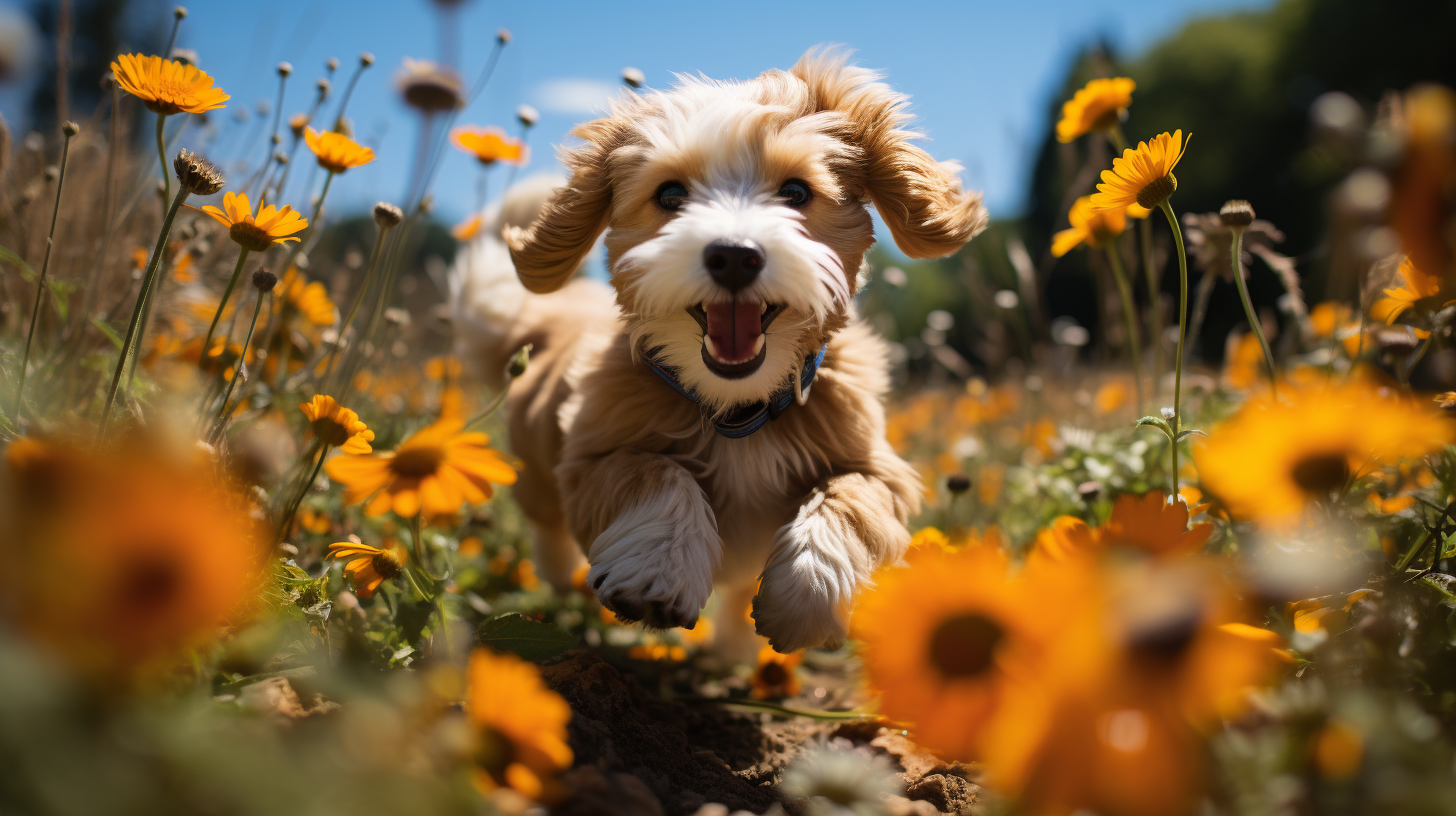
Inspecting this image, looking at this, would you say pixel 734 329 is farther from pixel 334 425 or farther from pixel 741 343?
pixel 334 425

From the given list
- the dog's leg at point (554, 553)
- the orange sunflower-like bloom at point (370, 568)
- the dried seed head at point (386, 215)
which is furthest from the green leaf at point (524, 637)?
the dog's leg at point (554, 553)

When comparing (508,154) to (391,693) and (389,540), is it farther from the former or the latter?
(391,693)

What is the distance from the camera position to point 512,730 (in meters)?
0.88

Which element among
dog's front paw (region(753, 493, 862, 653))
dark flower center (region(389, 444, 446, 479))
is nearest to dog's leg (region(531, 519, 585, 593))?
dog's front paw (region(753, 493, 862, 653))

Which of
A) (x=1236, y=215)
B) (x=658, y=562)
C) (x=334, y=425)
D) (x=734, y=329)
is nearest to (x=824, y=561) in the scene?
(x=658, y=562)

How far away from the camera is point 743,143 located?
2229 mm

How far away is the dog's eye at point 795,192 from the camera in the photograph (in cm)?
226

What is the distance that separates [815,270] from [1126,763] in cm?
140

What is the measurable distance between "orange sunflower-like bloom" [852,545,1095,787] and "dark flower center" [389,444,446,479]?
2.63 feet

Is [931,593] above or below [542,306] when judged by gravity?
above

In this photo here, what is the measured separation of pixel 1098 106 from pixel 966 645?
7.59ft

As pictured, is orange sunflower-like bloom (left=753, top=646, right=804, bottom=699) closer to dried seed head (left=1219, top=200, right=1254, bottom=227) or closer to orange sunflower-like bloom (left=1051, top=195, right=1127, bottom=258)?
orange sunflower-like bloom (left=1051, top=195, right=1127, bottom=258)

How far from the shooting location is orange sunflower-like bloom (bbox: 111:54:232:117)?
1.62 metres

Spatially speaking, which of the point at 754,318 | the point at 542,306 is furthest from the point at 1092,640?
the point at 542,306
